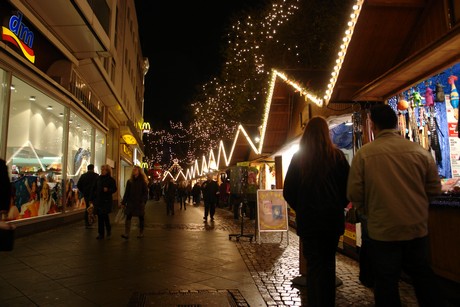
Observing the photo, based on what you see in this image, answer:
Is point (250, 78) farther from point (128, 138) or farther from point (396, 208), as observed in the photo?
point (396, 208)

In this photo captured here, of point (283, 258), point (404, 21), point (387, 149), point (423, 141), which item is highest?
point (404, 21)

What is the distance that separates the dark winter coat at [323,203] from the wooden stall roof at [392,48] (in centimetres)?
197

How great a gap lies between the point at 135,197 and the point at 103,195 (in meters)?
0.78

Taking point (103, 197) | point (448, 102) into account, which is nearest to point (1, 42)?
point (103, 197)

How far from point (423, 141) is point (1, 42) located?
320 inches

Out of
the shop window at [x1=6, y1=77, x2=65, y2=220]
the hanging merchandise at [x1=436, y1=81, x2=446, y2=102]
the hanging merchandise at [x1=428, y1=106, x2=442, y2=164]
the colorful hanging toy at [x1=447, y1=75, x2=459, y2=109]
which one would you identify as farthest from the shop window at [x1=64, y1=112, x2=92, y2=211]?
the colorful hanging toy at [x1=447, y1=75, x2=459, y2=109]

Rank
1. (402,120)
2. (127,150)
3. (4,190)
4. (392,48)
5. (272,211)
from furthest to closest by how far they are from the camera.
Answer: (127,150), (272,211), (402,120), (392,48), (4,190)

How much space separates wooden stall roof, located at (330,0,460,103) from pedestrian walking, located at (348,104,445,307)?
1797mm

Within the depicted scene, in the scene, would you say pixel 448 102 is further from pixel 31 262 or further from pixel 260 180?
pixel 260 180

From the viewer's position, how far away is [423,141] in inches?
242

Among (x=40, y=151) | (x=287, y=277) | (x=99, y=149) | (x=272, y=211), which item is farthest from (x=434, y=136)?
(x=99, y=149)

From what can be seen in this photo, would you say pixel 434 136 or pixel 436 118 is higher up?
pixel 436 118

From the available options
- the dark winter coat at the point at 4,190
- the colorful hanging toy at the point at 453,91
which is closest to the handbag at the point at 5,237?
the dark winter coat at the point at 4,190

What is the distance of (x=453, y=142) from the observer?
19.5 ft
